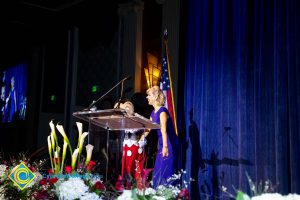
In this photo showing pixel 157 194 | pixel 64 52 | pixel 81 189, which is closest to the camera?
pixel 157 194

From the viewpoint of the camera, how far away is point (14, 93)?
434 inches

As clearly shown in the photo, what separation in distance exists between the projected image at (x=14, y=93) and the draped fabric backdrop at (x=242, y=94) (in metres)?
6.00

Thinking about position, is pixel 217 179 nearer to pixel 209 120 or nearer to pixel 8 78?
pixel 209 120

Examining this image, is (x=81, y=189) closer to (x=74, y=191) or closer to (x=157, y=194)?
(x=74, y=191)

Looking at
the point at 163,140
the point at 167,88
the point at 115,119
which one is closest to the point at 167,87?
the point at 167,88

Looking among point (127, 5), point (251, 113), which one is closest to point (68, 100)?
point (127, 5)

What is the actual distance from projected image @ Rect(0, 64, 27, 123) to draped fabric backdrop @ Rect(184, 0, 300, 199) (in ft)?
19.7

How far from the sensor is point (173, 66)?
20.9 feet

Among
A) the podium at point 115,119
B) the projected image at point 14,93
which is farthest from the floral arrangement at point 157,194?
the projected image at point 14,93

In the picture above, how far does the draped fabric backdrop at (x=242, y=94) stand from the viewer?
15.0 feet

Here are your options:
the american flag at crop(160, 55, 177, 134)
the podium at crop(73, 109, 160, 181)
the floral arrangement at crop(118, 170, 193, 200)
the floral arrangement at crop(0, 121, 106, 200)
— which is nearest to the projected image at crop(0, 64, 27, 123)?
the american flag at crop(160, 55, 177, 134)

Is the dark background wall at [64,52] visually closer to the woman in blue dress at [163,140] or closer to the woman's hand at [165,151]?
the woman in blue dress at [163,140]

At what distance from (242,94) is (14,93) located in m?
7.83

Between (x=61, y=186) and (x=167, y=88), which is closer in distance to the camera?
(x=61, y=186)
